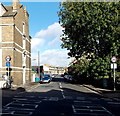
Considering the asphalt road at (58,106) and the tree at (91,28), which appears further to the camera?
the tree at (91,28)

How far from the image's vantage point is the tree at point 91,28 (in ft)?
93.2

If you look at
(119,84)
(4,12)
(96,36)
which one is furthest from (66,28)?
(119,84)

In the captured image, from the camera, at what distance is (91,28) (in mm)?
29906

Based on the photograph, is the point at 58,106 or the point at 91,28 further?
the point at 91,28

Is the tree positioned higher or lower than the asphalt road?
higher

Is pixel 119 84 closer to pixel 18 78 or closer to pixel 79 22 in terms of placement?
pixel 79 22

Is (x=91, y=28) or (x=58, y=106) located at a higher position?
(x=91, y=28)

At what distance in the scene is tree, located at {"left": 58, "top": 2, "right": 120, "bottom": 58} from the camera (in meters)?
28.4

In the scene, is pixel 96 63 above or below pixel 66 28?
below

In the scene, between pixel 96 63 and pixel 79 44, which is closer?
pixel 96 63

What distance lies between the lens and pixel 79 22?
31.9m

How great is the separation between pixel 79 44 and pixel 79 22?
463cm

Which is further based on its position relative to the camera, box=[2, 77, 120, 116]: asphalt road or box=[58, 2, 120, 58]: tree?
box=[58, 2, 120, 58]: tree

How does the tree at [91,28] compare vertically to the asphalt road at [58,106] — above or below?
above
